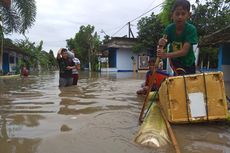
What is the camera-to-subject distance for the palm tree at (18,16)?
61.5 ft

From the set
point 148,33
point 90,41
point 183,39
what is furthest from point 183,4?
point 90,41

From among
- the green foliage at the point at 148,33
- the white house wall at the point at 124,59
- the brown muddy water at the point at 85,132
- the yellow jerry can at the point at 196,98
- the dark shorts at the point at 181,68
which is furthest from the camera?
the white house wall at the point at 124,59

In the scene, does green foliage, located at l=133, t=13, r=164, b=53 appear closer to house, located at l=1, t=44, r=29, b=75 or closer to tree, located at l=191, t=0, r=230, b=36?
tree, located at l=191, t=0, r=230, b=36

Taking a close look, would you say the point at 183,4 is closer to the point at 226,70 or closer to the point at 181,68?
the point at 181,68

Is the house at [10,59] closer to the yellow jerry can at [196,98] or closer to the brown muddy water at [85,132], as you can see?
the brown muddy water at [85,132]

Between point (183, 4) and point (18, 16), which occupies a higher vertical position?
point (18, 16)

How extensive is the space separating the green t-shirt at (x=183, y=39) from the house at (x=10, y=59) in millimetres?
24207

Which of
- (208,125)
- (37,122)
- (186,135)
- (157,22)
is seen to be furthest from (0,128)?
(157,22)

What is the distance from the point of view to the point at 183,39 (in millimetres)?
4906

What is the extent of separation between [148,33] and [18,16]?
1629 centimetres

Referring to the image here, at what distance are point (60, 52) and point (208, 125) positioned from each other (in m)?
7.28

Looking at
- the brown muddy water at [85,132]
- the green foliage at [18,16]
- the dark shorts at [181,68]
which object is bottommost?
the brown muddy water at [85,132]

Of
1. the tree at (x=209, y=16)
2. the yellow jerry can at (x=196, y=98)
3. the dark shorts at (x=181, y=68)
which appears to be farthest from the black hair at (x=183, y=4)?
the tree at (x=209, y=16)

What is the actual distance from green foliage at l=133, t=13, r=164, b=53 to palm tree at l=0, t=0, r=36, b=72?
15427 mm
